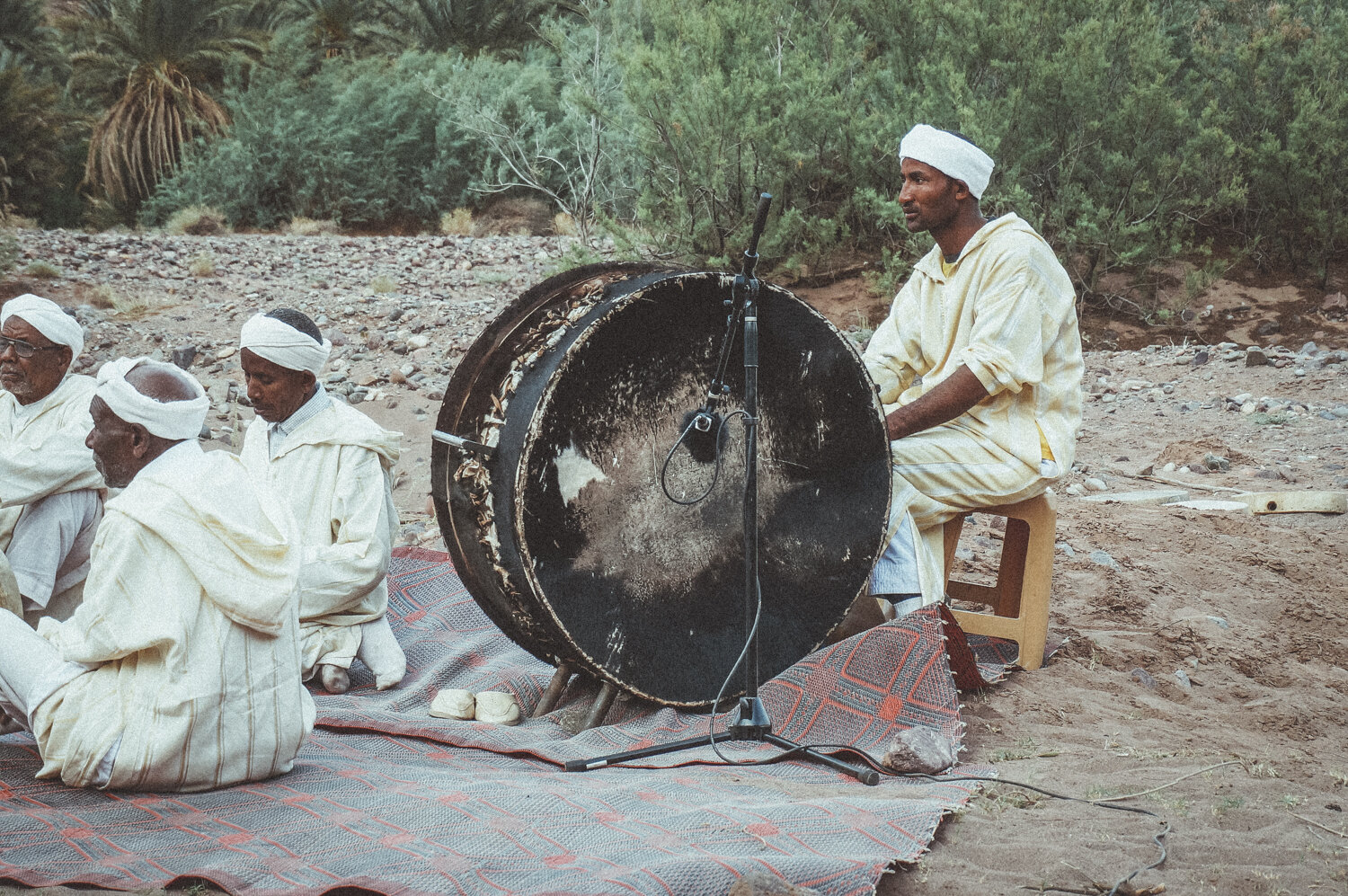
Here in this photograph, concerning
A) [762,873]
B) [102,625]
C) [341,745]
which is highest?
[102,625]

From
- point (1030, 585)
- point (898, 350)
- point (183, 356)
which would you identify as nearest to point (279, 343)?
point (898, 350)

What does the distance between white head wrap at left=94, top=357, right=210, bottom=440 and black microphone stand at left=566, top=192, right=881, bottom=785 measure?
1354 millimetres

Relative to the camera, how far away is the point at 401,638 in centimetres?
483

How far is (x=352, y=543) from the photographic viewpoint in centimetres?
437

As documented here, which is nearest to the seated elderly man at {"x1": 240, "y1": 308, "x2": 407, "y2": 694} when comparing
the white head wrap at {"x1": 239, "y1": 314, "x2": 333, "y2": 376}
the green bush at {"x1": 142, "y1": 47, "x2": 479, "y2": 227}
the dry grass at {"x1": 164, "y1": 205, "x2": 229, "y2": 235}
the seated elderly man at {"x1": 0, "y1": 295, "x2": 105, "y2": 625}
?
the white head wrap at {"x1": 239, "y1": 314, "x2": 333, "y2": 376}

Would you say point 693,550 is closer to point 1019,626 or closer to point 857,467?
point 857,467

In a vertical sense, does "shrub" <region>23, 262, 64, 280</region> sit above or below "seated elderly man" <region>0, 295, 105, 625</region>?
above

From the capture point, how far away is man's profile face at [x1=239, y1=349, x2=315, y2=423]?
171 inches

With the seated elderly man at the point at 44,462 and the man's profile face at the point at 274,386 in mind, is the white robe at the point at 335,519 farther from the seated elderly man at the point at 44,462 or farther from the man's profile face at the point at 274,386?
the seated elderly man at the point at 44,462

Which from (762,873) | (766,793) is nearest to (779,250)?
(766,793)

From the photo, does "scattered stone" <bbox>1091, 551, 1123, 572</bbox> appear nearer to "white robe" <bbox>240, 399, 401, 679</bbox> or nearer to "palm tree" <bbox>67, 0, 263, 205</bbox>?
"white robe" <bbox>240, 399, 401, 679</bbox>

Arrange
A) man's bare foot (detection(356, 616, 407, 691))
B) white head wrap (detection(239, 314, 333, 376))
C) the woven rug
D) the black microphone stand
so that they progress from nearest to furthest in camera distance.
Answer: the woven rug < the black microphone stand < white head wrap (detection(239, 314, 333, 376)) < man's bare foot (detection(356, 616, 407, 691))

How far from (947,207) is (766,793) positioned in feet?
7.40

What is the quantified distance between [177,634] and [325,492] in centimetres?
150
